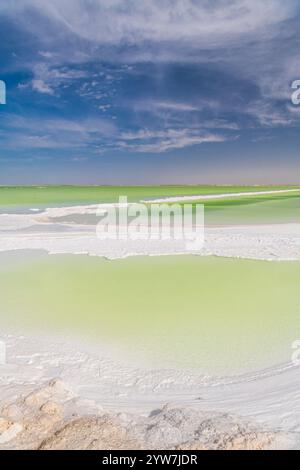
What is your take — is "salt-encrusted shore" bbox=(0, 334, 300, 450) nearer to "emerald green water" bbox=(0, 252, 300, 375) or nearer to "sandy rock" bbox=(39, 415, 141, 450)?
"sandy rock" bbox=(39, 415, 141, 450)

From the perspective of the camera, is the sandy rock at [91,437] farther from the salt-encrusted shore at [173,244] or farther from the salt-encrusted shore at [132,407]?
the salt-encrusted shore at [173,244]

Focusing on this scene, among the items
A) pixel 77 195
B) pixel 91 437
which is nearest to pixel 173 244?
pixel 91 437

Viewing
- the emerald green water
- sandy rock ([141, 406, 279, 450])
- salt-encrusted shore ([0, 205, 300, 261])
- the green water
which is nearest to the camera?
sandy rock ([141, 406, 279, 450])

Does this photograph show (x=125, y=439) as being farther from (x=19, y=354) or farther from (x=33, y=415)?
(x=19, y=354)

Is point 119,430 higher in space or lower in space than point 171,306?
lower

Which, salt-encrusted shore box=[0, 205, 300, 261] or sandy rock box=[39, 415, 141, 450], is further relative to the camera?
salt-encrusted shore box=[0, 205, 300, 261]

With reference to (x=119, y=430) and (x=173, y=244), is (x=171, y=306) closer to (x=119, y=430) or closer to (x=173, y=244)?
(x=119, y=430)

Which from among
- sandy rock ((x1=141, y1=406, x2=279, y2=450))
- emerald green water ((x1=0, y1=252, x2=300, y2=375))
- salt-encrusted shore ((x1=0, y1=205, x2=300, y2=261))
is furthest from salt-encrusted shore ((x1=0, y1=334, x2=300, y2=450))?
salt-encrusted shore ((x1=0, y1=205, x2=300, y2=261))
